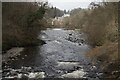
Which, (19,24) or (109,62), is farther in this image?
(19,24)

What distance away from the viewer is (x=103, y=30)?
1003 inches

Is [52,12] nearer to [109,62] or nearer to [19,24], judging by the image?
[19,24]

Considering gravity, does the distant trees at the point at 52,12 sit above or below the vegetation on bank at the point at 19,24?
above

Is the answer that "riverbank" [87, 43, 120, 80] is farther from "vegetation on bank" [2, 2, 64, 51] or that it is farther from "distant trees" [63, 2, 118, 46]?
"vegetation on bank" [2, 2, 64, 51]

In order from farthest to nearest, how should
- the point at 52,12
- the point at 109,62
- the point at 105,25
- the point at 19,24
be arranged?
the point at 52,12 → the point at 19,24 → the point at 105,25 → the point at 109,62

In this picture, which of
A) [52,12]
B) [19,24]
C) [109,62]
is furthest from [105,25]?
[52,12]

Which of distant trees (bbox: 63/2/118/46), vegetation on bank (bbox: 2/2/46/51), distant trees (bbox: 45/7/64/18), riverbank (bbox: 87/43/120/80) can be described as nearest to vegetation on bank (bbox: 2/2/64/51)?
vegetation on bank (bbox: 2/2/46/51)

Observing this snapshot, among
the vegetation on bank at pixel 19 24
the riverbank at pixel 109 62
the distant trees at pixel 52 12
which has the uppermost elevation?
the distant trees at pixel 52 12

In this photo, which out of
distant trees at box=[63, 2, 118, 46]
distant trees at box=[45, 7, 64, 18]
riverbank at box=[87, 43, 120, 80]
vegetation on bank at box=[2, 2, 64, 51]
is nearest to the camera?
riverbank at box=[87, 43, 120, 80]

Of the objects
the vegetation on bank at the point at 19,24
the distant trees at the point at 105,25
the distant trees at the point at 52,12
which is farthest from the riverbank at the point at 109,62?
the distant trees at the point at 52,12

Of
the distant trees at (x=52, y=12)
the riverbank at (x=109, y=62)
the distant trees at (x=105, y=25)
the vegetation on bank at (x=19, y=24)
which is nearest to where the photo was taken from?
the riverbank at (x=109, y=62)

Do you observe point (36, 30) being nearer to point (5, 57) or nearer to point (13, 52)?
point (13, 52)

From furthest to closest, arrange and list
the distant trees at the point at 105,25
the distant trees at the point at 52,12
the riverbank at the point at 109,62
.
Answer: the distant trees at the point at 52,12 → the distant trees at the point at 105,25 → the riverbank at the point at 109,62

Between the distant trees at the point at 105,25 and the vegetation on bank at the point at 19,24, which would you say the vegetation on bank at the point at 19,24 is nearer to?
the vegetation on bank at the point at 19,24
